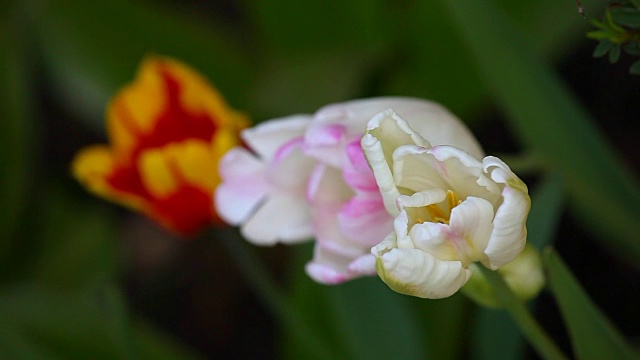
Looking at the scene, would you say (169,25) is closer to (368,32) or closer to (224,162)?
(368,32)

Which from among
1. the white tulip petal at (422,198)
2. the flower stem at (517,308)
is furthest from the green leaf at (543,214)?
the white tulip petal at (422,198)

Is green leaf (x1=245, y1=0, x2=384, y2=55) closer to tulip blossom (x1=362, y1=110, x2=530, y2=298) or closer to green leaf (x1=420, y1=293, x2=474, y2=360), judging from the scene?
green leaf (x1=420, y1=293, x2=474, y2=360)

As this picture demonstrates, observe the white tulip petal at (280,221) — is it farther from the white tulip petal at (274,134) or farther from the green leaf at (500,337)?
the green leaf at (500,337)

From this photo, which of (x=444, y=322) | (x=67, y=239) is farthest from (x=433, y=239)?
(x=67, y=239)

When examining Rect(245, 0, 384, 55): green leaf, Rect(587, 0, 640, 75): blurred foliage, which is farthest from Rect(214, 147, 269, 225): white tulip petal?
Rect(245, 0, 384, 55): green leaf

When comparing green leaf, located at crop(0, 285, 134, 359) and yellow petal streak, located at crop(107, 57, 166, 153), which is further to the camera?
green leaf, located at crop(0, 285, 134, 359)

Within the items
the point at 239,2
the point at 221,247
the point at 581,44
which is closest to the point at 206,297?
the point at 221,247
